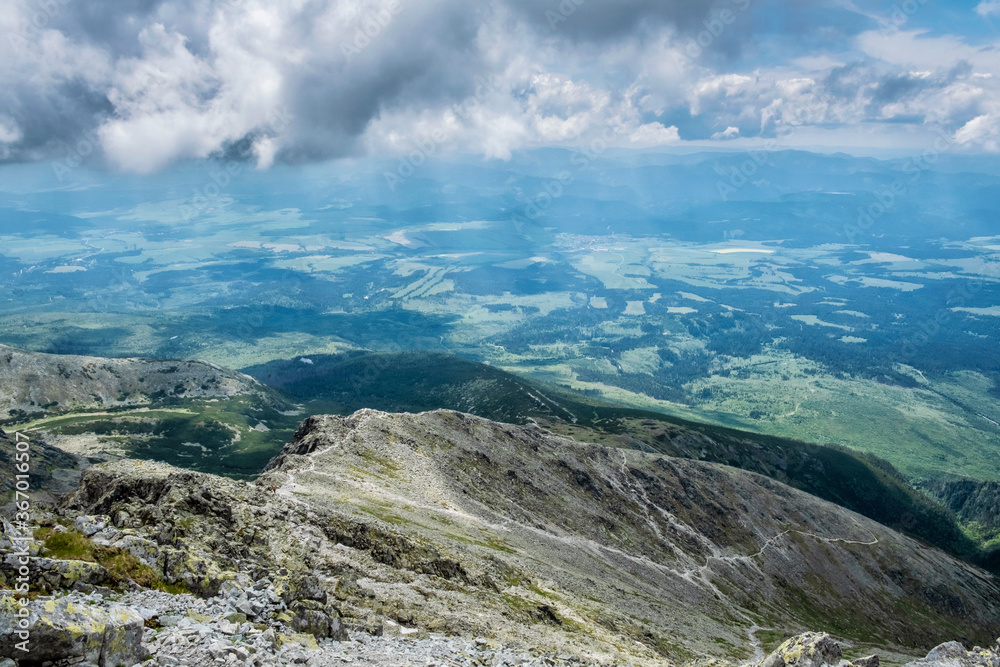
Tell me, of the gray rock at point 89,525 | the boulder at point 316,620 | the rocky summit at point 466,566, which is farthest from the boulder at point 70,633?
the gray rock at point 89,525

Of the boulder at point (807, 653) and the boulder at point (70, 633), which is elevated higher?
the boulder at point (70, 633)

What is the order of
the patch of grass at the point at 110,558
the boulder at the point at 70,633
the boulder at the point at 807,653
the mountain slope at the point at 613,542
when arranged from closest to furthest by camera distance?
the boulder at the point at 70,633 < the patch of grass at the point at 110,558 < the boulder at the point at 807,653 < the mountain slope at the point at 613,542

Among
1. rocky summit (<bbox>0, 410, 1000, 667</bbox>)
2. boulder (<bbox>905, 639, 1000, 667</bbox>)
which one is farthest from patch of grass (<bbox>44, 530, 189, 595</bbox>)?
boulder (<bbox>905, 639, 1000, 667</bbox>)

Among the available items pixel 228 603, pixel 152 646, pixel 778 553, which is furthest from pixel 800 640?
pixel 778 553

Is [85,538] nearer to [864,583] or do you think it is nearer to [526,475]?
[526,475]

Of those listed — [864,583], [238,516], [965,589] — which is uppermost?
[238,516]

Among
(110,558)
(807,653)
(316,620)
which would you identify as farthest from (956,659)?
(110,558)

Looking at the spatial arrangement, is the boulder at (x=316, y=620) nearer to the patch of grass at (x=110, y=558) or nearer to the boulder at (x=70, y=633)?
the patch of grass at (x=110, y=558)
